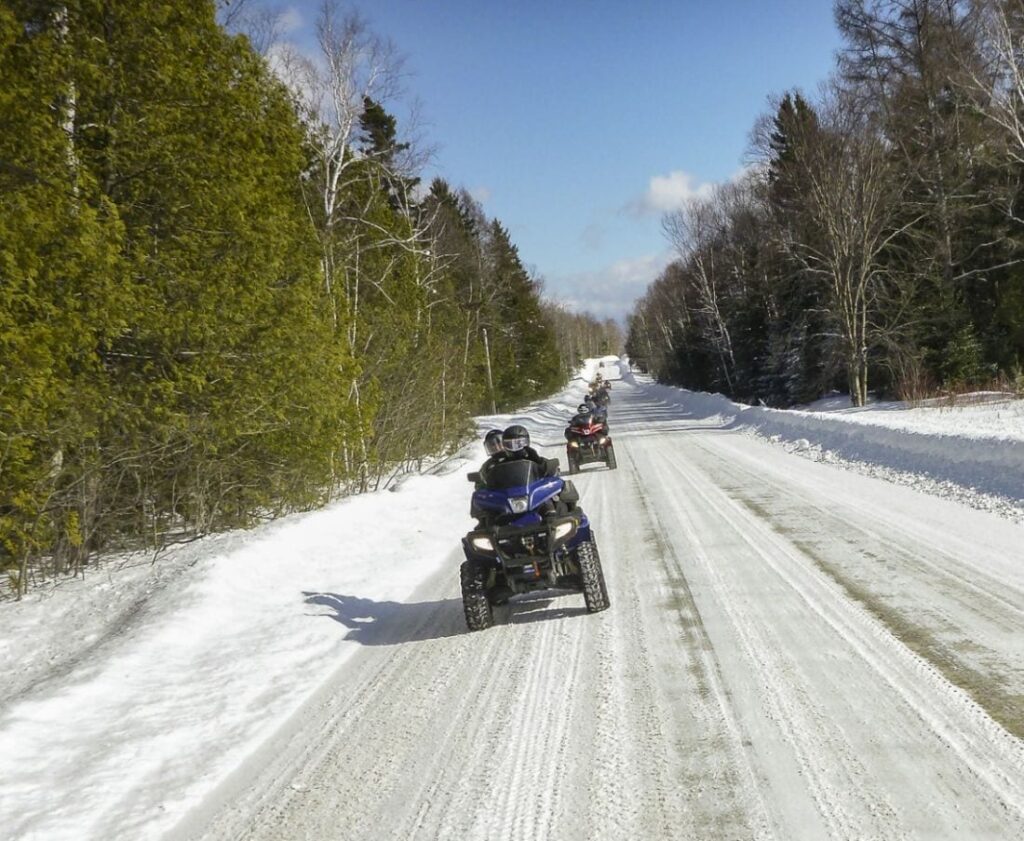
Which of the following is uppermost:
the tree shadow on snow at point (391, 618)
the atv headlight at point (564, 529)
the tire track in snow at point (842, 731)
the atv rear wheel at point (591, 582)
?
the atv headlight at point (564, 529)

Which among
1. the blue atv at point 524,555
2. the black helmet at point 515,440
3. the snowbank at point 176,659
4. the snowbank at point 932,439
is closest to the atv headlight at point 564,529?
the blue atv at point 524,555

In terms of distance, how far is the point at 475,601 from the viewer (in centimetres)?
629

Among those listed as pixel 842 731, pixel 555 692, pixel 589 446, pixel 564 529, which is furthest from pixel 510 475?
pixel 589 446

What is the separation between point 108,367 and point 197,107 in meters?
3.73

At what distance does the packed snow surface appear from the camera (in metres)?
3.26

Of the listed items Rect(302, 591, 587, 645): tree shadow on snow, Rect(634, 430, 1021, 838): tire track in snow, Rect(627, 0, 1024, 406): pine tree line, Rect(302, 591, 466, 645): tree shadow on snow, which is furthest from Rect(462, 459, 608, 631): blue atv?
Rect(627, 0, 1024, 406): pine tree line

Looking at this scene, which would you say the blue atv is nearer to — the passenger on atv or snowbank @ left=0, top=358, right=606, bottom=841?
the passenger on atv

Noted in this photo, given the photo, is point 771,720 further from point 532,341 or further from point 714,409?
point 532,341

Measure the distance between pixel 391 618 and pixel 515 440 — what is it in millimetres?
2096

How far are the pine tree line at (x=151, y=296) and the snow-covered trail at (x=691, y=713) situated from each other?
4.13 meters

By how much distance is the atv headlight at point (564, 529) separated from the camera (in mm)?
6316

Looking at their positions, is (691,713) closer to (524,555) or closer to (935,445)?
(524,555)

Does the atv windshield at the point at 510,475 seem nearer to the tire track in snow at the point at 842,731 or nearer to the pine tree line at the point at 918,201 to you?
the tire track in snow at the point at 842,731

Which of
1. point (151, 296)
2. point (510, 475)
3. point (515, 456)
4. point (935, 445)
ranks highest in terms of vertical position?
point (151, 296)
